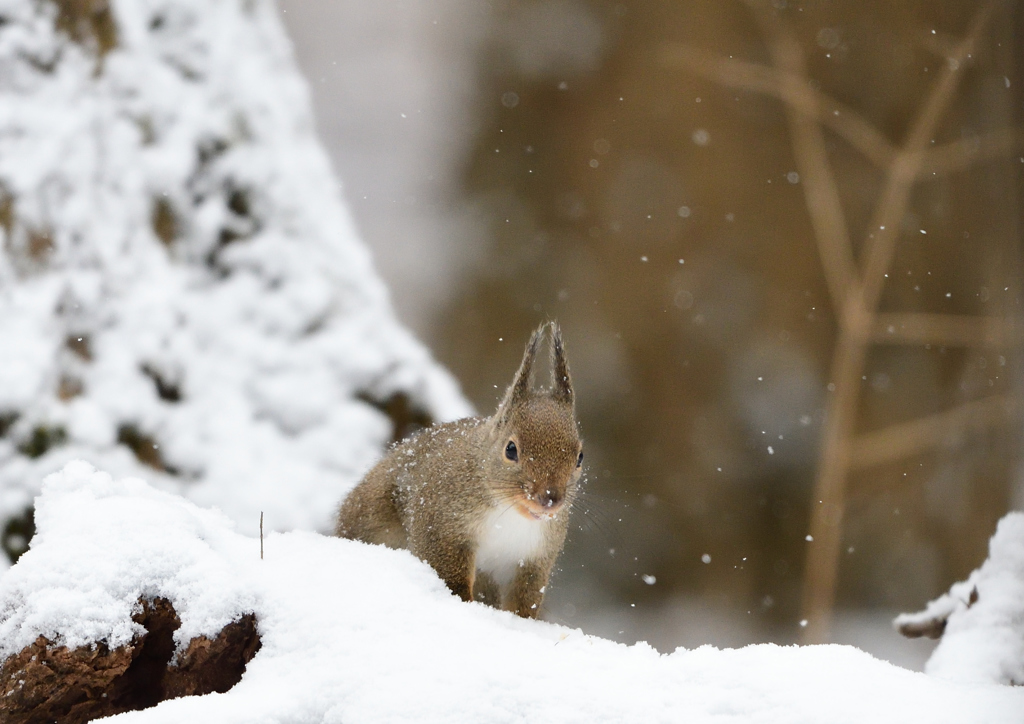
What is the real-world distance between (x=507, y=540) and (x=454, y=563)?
16 centimetres

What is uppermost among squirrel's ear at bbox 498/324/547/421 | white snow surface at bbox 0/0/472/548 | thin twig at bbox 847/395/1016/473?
thin twig at bbox 847/395/1016/473

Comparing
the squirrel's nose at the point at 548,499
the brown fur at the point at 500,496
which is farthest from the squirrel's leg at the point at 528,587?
the squirrel's nose at the point at 548,499

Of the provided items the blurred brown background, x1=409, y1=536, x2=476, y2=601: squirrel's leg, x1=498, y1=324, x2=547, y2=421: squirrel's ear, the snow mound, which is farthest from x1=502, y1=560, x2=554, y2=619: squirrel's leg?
the blurred brown background

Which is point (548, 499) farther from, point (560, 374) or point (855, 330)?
point (855, 330)

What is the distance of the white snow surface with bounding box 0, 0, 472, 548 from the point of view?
2832 millimetres

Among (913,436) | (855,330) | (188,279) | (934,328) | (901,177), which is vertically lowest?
(188,279)

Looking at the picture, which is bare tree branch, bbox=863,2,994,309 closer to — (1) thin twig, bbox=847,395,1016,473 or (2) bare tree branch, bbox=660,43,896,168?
(2) bare tree branch, bbox=660,43,896,168

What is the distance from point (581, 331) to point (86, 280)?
3301 millimetres

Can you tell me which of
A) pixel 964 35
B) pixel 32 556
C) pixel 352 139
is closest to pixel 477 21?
pixel 352 139

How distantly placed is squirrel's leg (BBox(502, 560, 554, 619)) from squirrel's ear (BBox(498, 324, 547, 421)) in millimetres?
429

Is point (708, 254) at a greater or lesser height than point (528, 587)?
greater

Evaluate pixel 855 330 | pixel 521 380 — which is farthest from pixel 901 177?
pixel 521 380

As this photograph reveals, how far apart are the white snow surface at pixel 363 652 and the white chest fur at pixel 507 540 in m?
0.45

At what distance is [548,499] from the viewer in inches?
86.3
